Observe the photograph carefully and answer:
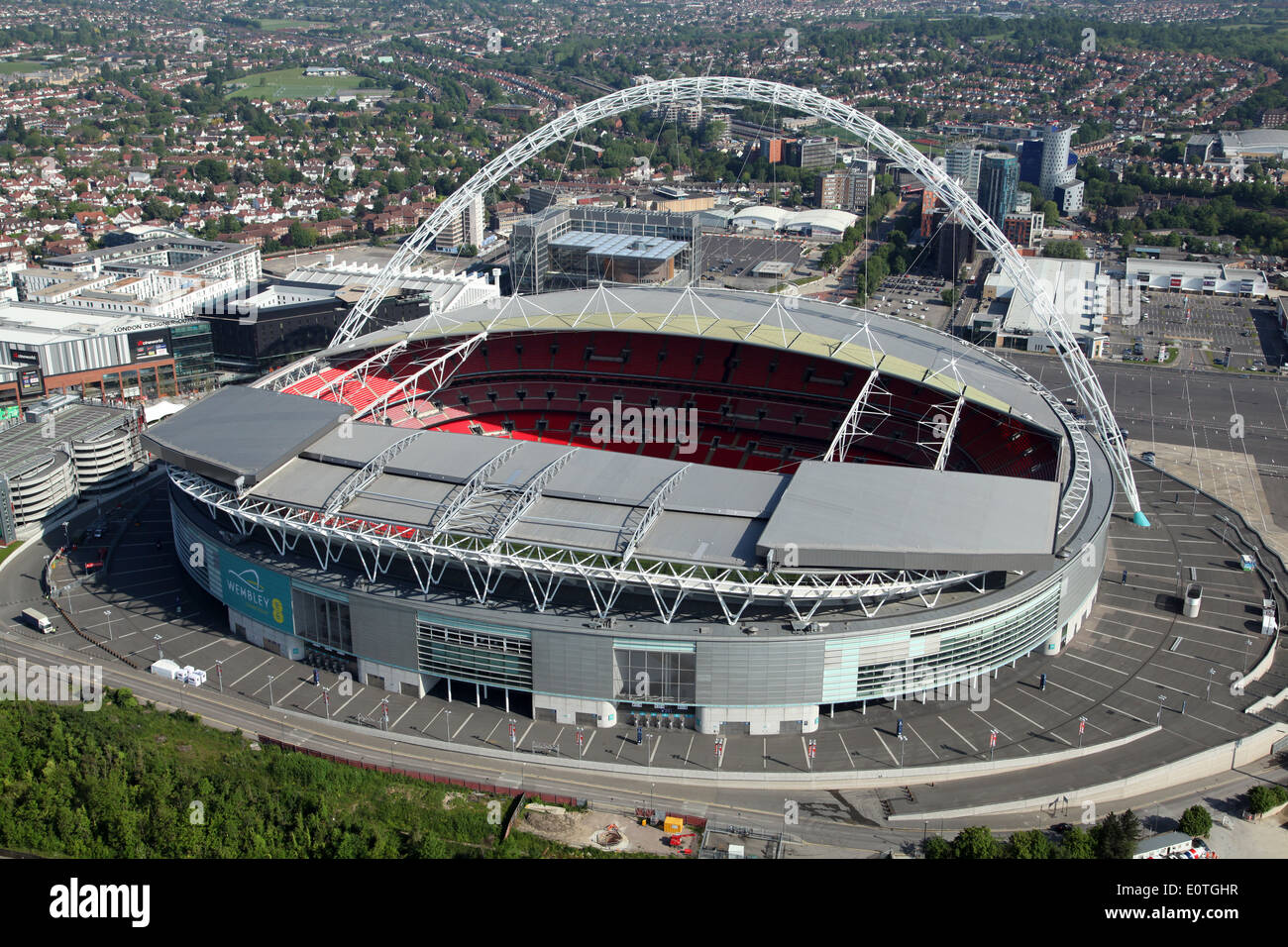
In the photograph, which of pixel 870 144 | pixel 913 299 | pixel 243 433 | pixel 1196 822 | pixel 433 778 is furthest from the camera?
pixel 913 299

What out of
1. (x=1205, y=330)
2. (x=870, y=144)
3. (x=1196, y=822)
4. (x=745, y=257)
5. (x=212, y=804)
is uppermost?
(x=870, y=144)

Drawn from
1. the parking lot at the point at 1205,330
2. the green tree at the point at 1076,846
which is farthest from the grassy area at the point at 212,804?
the parking lot at the point at 1205,330

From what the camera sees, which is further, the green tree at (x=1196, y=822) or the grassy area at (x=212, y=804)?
the green tree at (x=1196, y=822)

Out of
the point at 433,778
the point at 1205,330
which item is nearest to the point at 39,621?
the point at 433,778

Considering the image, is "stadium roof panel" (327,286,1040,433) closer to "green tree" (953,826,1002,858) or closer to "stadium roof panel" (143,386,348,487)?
"stadium roof panel" (143,386,348,487)

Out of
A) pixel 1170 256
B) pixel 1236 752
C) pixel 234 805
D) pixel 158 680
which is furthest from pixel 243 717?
pixel 1170 256

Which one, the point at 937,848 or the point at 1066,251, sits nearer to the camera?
the point at 937,848

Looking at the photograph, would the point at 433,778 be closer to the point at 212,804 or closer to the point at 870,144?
the point at 212,804

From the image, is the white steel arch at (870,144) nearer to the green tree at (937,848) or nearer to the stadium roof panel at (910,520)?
the stadium roof panel at (910,520)
